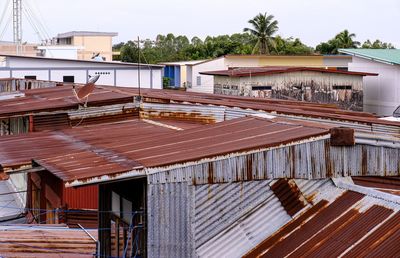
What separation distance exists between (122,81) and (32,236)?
28.7 m

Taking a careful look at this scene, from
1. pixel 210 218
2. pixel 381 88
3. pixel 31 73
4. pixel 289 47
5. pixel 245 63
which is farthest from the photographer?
pixel 289 47

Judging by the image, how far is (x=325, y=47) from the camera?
66.7 m

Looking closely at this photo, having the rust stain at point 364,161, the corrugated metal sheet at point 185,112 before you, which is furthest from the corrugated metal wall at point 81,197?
the rust stain at point 364,161

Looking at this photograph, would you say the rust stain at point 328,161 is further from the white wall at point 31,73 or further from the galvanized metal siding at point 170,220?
the white wall at point 31,73

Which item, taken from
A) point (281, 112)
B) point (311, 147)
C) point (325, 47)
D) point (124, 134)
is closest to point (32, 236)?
point (124, 134)

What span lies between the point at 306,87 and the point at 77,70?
478 inches

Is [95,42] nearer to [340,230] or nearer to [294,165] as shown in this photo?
[294,165]

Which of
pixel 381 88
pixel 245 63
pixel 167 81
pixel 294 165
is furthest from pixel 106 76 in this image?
pixel 294 165

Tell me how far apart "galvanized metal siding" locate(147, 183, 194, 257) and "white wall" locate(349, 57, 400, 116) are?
30844 millimetres

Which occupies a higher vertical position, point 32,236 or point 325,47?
point 325,47

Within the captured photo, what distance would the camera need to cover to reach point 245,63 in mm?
49750

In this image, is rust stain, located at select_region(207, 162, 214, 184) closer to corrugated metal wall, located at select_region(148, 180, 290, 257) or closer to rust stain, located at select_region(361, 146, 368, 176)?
corrugated metal wall, located at select_region(148, 180, 290, 257)

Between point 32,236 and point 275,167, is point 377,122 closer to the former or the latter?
point 275,167

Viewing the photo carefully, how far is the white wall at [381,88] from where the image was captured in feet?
124
